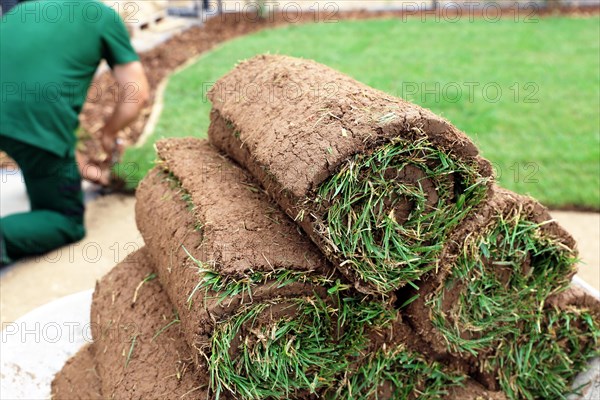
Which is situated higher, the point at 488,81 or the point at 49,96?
the point at 49,96

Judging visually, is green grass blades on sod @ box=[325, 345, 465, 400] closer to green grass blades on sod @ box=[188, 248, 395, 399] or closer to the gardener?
green grass blades on sod @ box=[188, 248, 395, 399]

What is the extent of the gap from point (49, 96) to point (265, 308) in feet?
9.69

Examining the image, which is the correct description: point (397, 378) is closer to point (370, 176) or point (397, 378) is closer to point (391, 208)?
point (391, 208)

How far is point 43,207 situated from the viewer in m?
4.66

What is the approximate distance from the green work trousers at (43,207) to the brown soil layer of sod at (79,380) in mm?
1692

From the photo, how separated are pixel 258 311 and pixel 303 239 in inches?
12.3

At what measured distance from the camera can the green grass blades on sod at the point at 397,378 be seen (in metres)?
2.38

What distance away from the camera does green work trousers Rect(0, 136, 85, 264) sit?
14.4 feet

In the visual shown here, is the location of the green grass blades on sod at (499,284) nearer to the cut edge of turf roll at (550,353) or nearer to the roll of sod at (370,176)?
the cut edge of turf roll at (550,353)

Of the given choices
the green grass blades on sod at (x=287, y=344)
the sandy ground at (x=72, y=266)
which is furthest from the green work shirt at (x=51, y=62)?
the green grass blades on sod at (x=287, y=344)

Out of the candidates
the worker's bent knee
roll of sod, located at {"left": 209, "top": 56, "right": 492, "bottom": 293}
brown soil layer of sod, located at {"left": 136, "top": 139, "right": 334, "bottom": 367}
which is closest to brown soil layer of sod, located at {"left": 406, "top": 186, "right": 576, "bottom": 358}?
roll of sod, located at {"left": 209, "top": 56, "right": 492, "bottom": 293}

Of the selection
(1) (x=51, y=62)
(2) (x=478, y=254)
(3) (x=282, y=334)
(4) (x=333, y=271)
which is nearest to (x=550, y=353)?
(2) (x=478, y=254)

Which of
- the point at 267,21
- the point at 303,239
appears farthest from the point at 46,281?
the point at 267,21

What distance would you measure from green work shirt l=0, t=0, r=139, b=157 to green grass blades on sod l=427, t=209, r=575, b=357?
3.10 m
